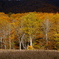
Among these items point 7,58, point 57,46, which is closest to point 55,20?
point 57,46

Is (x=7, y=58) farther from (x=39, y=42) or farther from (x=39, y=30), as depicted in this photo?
(x=39, y=30)

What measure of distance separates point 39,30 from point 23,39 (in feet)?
18.4

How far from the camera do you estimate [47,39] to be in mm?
43719
